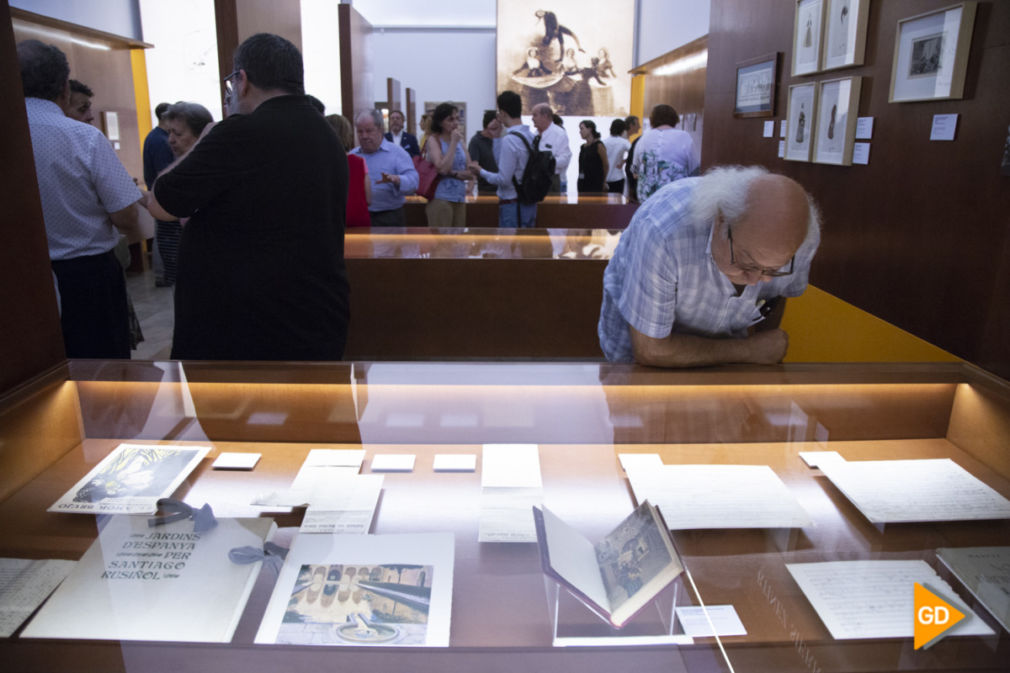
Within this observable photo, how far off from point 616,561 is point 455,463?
520 mm

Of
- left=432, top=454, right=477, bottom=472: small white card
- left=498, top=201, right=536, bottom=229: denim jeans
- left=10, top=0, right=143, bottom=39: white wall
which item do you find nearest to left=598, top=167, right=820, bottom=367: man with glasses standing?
left=432, top=454, right=477, bottom=472: small white card

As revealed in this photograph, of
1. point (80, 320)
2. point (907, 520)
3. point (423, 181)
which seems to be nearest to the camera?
point (907, 520)

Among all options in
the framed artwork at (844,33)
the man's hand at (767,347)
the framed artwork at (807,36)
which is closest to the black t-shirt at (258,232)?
the man's hand at (767,347)

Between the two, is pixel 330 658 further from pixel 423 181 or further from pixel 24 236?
pixel 423 181

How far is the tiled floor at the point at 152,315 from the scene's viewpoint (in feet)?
16.8

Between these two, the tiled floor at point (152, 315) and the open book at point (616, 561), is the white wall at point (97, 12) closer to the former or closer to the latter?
the tiled floor at point (152, 315)

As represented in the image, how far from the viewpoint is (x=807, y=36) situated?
12.5 feet

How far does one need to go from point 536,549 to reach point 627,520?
193 mm

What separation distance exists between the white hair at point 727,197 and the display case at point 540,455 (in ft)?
1.35

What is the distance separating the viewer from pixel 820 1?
358 centimetres

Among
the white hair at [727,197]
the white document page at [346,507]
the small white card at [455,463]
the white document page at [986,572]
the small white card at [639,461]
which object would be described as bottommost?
the white document page at [986,572]

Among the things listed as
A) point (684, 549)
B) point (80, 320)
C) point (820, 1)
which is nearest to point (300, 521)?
point (684, 549)

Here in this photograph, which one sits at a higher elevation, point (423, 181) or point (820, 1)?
point (820, 1)

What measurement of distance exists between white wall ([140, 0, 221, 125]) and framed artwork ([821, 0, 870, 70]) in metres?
7.09
